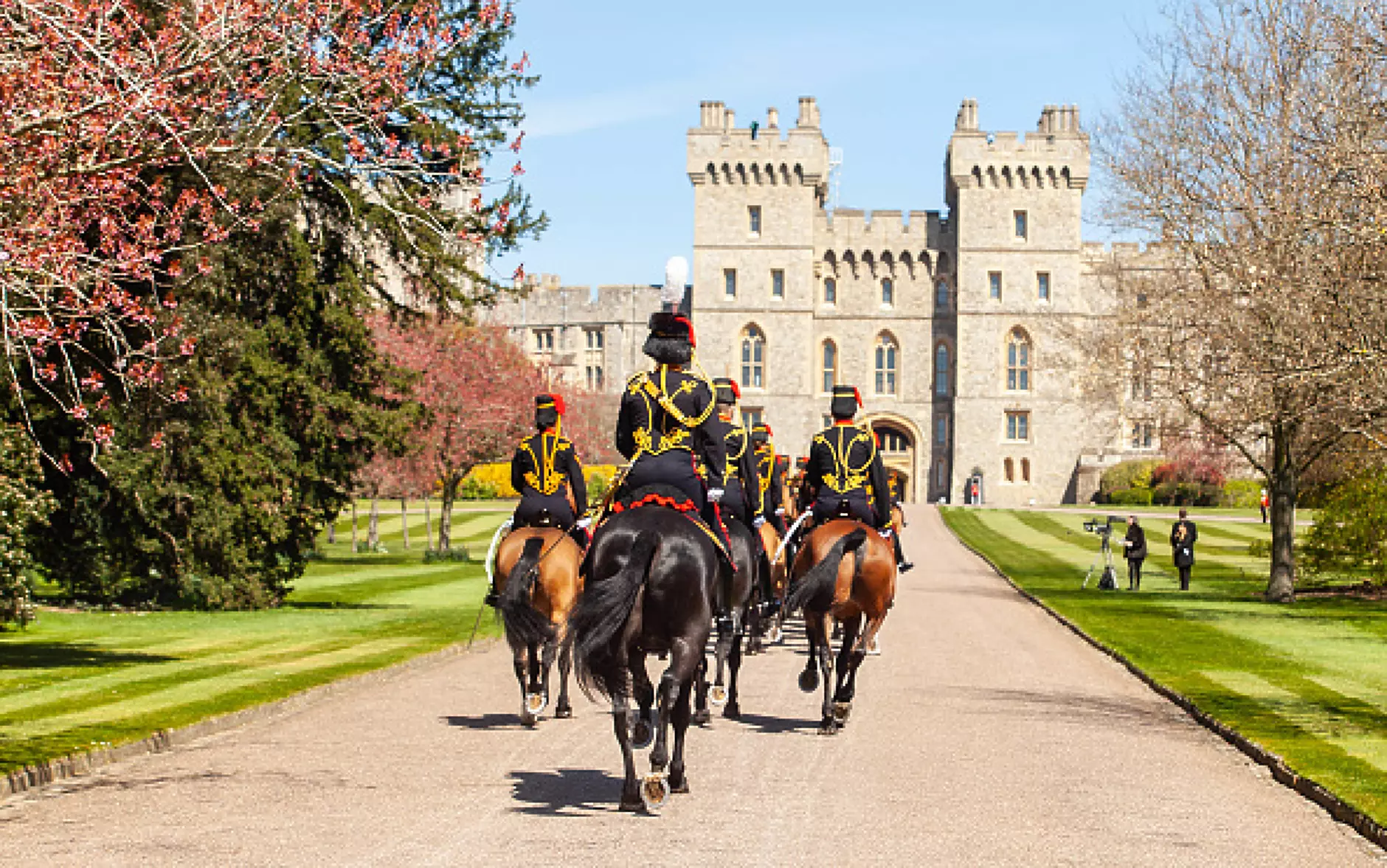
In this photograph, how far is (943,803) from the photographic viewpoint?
10258mm

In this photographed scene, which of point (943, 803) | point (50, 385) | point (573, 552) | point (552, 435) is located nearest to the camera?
point (943, 803)

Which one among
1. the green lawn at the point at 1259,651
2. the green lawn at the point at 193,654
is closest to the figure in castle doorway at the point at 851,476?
the green lawn at the point at 1259,651

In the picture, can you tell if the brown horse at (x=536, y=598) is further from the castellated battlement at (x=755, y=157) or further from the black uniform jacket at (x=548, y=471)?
the castellated battlement at (x=755, y=157)

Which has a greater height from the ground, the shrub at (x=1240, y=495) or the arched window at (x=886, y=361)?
the arched window at (x=886, y=361)

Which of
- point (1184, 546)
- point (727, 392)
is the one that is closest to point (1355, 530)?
point (1184, 546)

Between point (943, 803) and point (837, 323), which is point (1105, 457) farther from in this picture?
point (943, 803)

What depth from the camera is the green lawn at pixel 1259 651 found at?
526 inches

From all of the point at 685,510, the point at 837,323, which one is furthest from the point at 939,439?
the point at 685,510

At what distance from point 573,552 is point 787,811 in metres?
4.78

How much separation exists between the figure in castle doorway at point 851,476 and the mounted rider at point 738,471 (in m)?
0.65

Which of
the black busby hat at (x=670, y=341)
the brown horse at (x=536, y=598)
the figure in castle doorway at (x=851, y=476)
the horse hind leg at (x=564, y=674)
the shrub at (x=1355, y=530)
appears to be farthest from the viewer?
the shrub at (x=1355, y=530)

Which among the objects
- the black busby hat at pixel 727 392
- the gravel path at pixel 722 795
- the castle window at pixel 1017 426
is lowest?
the gravel path at pixel 722 795

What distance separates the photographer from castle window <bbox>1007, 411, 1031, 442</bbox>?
99.6 meters

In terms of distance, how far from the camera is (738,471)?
1572cm
